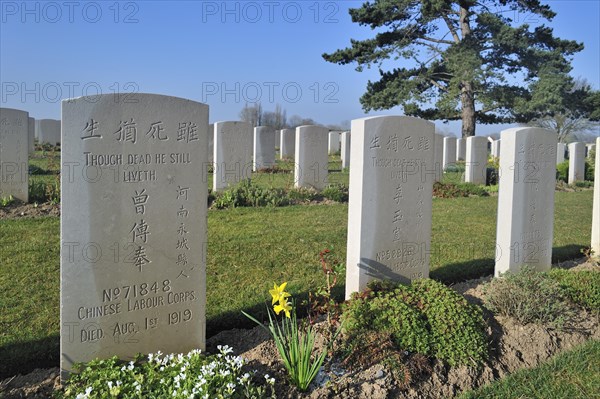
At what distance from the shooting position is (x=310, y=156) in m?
12.6

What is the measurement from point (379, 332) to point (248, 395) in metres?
1.28

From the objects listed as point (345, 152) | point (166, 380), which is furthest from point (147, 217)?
point (345, 152)

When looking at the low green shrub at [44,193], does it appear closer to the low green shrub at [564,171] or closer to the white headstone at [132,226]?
the white headstone at [132,226]

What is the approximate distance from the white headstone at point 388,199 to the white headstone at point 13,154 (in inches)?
284

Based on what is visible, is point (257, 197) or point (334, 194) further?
point (334, 194)

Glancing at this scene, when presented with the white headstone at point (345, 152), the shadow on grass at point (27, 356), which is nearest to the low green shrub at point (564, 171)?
the white headstone at point (345, 152)

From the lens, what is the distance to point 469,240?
7.88m

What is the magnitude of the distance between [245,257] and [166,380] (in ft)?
10.5

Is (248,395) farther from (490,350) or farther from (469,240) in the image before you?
(469,240)

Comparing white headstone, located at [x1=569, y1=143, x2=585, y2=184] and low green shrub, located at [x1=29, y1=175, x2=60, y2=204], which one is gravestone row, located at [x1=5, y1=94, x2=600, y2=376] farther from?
white headstone, located at [x1=569, y1=143, x2=585, y2=184]

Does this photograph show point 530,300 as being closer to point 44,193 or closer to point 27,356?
point 27,356

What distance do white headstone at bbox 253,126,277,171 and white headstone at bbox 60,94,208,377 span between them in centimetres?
1363

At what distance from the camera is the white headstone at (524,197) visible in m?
5.65

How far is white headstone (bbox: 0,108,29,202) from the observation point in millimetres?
9141
